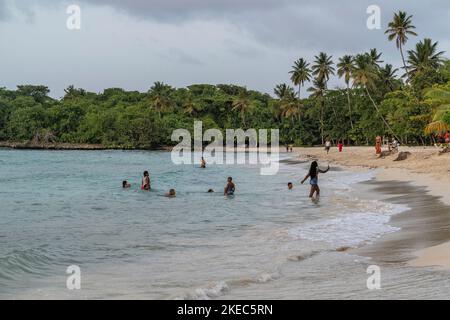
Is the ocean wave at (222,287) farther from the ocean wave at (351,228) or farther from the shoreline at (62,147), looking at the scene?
the shoreline at (62,147)

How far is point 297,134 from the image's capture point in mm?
93062

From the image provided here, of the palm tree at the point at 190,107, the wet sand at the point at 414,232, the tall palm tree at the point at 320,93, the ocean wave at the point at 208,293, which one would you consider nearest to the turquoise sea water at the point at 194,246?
the ocean wave at the point at 208,293

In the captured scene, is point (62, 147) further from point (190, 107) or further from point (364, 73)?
point (364, 73)

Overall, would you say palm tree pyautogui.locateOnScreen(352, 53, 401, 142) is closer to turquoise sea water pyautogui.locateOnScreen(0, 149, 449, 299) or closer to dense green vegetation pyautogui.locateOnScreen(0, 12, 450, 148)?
dense green vegetation pyautogui.locateOnScreen(0, 12, 450, 148)

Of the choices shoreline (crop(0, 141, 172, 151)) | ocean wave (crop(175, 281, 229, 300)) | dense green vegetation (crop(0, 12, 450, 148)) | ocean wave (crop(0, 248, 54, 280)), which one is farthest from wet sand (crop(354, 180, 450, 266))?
shoreline (crop(0, 141, 172, 151))

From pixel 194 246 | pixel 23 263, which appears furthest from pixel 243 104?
pixel 23 263

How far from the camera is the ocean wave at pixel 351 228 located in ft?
36.6

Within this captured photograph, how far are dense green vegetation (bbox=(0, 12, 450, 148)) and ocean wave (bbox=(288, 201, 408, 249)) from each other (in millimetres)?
46207

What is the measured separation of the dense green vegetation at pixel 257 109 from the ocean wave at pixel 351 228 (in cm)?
4621

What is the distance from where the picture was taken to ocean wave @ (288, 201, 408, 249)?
1115 cm

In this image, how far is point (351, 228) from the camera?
12.7 m

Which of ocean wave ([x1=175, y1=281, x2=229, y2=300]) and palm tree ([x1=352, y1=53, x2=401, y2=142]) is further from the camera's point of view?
palm tree ([x1=352, y1=53, x2=401, y2=142])

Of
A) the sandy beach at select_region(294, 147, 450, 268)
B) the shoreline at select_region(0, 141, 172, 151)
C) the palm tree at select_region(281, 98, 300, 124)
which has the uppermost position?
the palm tree at select_region(281, 98, 300, 124)
